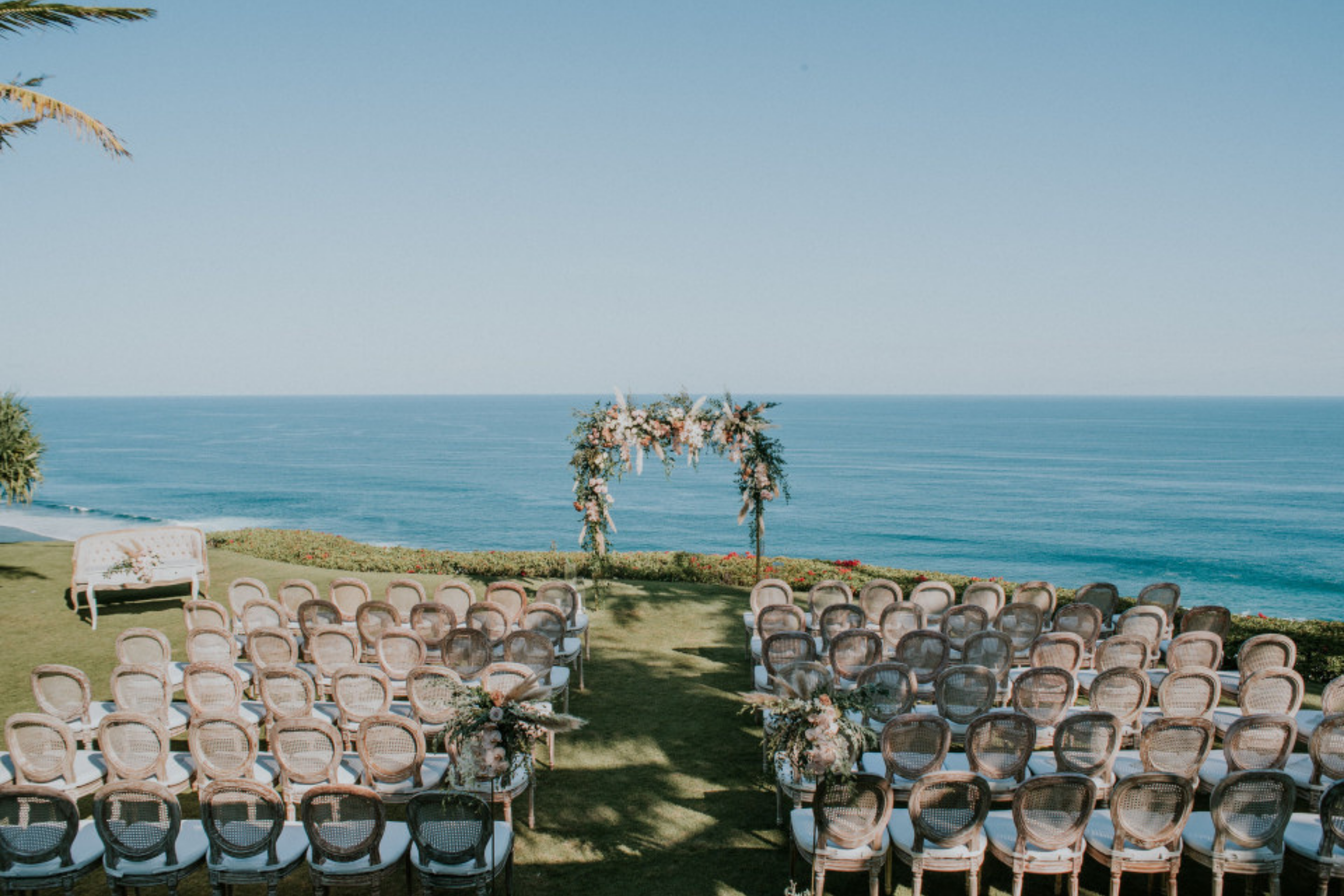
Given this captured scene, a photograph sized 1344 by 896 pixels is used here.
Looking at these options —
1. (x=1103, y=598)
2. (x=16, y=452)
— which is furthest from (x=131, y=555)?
(x=1103, y=598)

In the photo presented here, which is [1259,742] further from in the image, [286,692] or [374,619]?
[374,619]

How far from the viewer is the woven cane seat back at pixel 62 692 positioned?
6980 millimetres

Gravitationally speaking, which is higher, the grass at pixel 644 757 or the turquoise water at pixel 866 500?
the grass at pixel 644 757

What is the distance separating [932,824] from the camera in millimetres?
5289

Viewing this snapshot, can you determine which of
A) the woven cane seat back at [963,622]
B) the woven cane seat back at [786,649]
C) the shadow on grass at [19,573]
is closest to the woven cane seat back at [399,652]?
the woven cane seat back at [786,649]

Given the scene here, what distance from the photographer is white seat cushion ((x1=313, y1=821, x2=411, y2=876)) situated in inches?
206

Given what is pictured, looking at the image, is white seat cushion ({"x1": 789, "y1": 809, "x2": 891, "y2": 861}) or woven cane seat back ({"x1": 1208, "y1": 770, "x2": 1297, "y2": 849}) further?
white seat cushion ({"x1": 789, "y1": 809, "x2": 891, "y2": 861})

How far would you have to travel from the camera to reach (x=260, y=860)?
5270mm

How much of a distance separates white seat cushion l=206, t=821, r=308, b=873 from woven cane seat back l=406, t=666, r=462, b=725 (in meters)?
1.62

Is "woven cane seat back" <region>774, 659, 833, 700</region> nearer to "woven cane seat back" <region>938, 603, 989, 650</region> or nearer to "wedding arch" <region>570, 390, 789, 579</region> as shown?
"woven cane seat back" <region>938, 603, 989, 650</region>

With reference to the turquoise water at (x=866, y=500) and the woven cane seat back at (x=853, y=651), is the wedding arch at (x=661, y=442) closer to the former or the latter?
the woven cane seat back at (x=853, y=651)

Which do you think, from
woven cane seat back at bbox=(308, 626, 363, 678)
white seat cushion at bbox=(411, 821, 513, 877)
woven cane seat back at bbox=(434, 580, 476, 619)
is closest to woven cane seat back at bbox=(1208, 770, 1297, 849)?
white seat cushion at bbox=(411, 821, 513, 877)

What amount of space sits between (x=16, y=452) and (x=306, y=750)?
15090mm

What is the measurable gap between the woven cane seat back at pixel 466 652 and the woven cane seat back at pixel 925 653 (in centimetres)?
434
